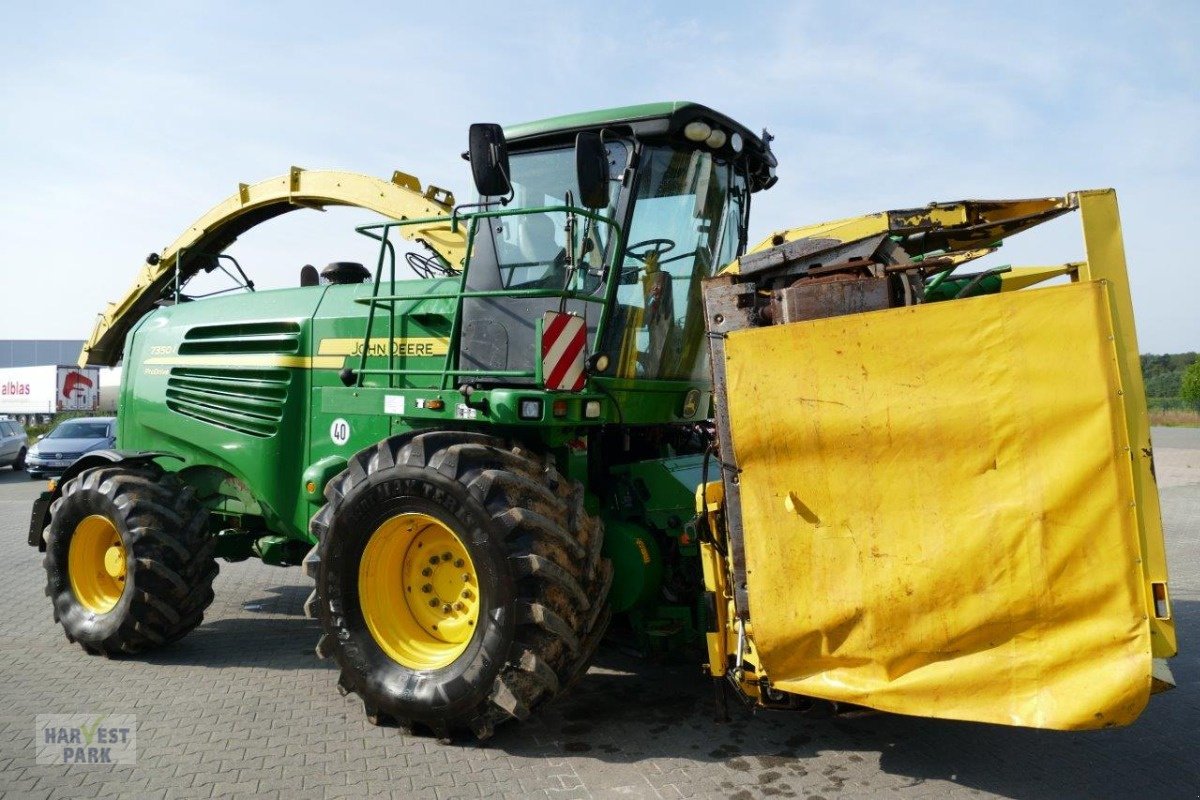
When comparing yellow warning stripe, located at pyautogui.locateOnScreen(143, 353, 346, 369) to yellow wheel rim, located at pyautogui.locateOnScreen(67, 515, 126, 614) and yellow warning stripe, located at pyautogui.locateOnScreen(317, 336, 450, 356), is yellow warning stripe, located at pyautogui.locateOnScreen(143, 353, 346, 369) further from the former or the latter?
yellow wheel rim, located at pyautogui.locateOnScreen(67, 515, 126, 614)

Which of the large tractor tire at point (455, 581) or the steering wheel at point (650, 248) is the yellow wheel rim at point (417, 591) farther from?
the steering wheel at point (650, 248)

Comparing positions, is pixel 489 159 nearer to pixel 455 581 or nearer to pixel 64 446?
pixel 455 581

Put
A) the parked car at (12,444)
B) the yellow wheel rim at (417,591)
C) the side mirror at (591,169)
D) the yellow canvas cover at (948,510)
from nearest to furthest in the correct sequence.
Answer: the yellow canvas cover at (948,510) < the side mirror at (591,169) < the yellow wheel rim at (417,591) < the parked car at (12,444)

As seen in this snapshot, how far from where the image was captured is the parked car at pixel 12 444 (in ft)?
70.6

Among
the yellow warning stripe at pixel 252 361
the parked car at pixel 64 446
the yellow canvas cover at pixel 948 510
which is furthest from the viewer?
the parked car at pixel 64 446

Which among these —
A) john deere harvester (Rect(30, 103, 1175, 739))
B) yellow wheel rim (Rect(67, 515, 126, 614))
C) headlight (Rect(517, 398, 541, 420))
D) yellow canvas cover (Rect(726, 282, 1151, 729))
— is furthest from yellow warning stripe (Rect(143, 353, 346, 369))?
yellow canvas cover (Rect(726, 282, 1151, 729))

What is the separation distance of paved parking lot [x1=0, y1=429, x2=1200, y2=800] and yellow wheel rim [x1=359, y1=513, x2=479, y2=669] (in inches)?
18.1

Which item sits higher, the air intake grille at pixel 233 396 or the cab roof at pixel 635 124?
the cab roof at pixel 635 124

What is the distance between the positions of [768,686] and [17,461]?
24.3 metres

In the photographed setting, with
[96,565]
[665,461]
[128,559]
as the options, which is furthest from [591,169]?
[96,565]

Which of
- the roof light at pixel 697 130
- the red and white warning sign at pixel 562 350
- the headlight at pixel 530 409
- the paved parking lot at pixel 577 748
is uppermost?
the roof light at pixel 697 130

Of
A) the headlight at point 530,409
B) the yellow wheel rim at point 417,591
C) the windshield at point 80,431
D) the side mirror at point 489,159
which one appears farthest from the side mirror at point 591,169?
the windshield at point 80,431

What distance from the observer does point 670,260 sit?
489cm

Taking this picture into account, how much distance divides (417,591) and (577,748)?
3.78 feet
